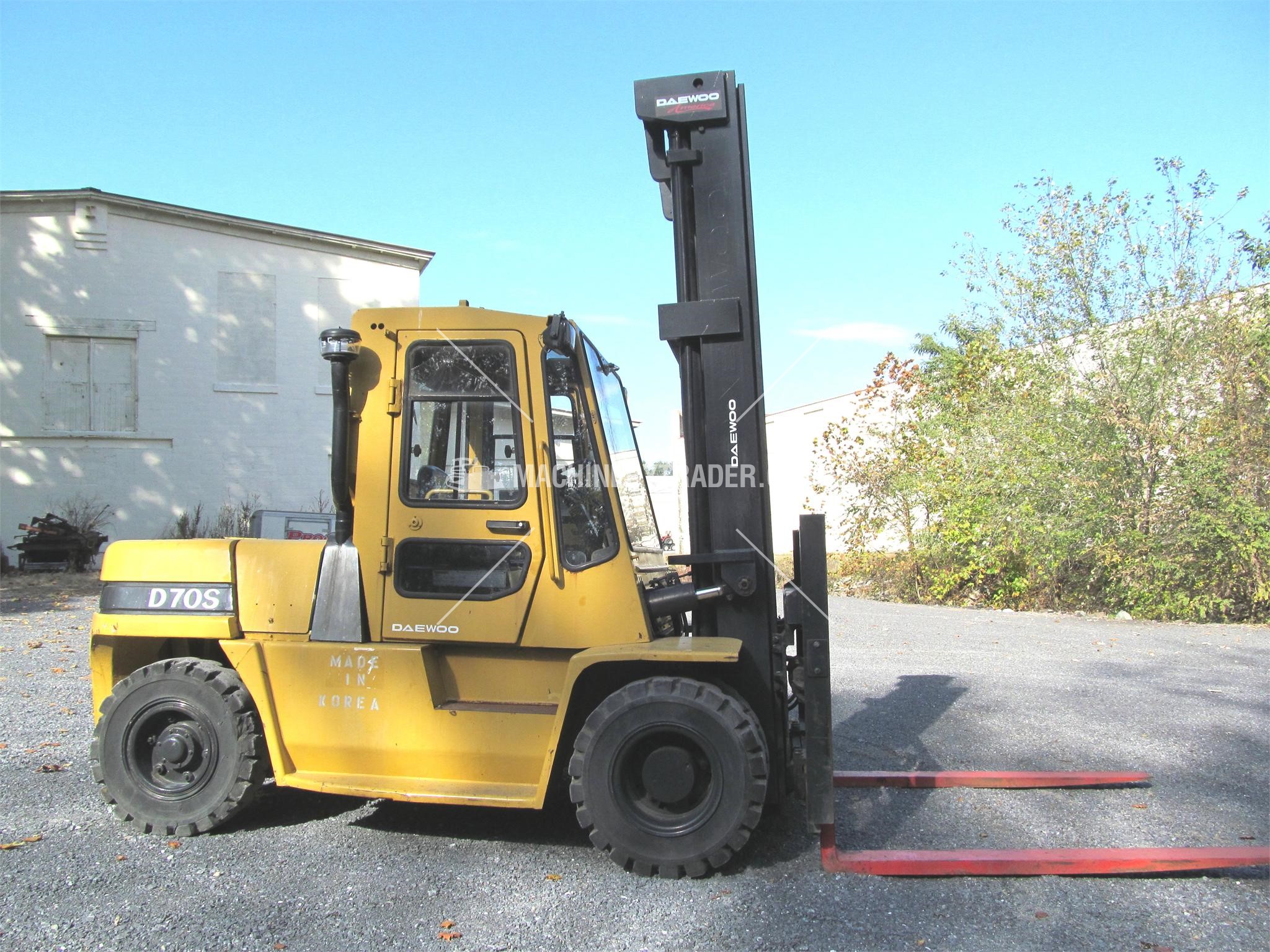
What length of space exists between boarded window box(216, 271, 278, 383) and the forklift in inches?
664

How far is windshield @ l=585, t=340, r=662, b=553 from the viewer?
4.68 metres

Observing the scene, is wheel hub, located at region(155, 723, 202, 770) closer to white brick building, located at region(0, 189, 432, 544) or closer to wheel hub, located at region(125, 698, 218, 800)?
wheel hub, located at region(125, 698, 218, 800)

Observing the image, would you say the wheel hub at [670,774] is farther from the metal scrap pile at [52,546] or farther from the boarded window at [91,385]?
the boarded window at [91,385]

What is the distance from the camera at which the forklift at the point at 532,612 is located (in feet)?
13.7

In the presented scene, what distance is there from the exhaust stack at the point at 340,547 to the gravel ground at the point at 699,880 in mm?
1110

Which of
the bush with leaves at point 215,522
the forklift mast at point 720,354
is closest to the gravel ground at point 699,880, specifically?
the forklift mast at point 720,354

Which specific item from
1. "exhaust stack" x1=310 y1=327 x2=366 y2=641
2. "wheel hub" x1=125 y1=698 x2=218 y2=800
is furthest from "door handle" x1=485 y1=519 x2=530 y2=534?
"wheel hub" x1=125 y1=698 x2=218 y2=800

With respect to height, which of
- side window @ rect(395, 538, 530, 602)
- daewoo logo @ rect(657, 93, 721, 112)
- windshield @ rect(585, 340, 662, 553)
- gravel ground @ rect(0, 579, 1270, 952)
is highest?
daewoo logo @ rect(657, 93, 721, 112)

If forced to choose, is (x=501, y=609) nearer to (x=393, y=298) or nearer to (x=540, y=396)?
(x=540, y=396)

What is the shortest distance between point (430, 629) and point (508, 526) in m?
0.65

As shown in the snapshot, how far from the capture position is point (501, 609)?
4.47 metres

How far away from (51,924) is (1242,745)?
7137 mm

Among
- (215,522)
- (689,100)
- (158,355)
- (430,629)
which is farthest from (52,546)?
(689,100)

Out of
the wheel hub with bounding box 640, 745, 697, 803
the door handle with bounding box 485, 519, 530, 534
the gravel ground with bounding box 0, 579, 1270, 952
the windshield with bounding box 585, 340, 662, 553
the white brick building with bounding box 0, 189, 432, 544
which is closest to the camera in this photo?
the gravel ground with bounding box 0, 579, 1270, 952
